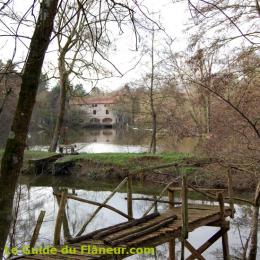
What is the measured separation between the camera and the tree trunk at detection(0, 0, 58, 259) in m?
3.27

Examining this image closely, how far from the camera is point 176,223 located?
7496 millimetres

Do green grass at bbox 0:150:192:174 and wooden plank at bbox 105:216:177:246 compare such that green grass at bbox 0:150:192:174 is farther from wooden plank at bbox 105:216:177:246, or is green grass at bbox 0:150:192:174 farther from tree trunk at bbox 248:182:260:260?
wooden plank at bbox 105:216:177:246

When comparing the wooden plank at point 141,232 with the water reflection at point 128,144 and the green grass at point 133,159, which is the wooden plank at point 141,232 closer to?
the water reflection at point 128,144

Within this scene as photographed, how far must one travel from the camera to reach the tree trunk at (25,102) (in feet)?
10.7

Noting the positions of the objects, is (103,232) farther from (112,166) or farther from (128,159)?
(128,159)

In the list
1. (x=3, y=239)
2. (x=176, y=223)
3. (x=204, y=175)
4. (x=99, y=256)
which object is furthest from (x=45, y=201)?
(x=3, y=239)

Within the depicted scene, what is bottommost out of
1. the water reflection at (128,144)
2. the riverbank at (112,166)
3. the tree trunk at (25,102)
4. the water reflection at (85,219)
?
the water reflection at (85,219)

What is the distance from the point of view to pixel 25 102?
3.34m

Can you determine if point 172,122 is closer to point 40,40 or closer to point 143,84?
point 143,84

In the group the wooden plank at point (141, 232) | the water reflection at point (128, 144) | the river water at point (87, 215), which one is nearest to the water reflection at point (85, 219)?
the river water at point (87, 215)

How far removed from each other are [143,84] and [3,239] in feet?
76.9

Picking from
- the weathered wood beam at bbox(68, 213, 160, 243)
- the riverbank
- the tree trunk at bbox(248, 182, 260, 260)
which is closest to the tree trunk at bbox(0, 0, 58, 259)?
the weathered wood beam at bbox(68, 213, 160, 243)

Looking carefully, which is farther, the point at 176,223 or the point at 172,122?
the point at 172,122

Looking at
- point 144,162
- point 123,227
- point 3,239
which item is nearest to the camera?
point 3,239
